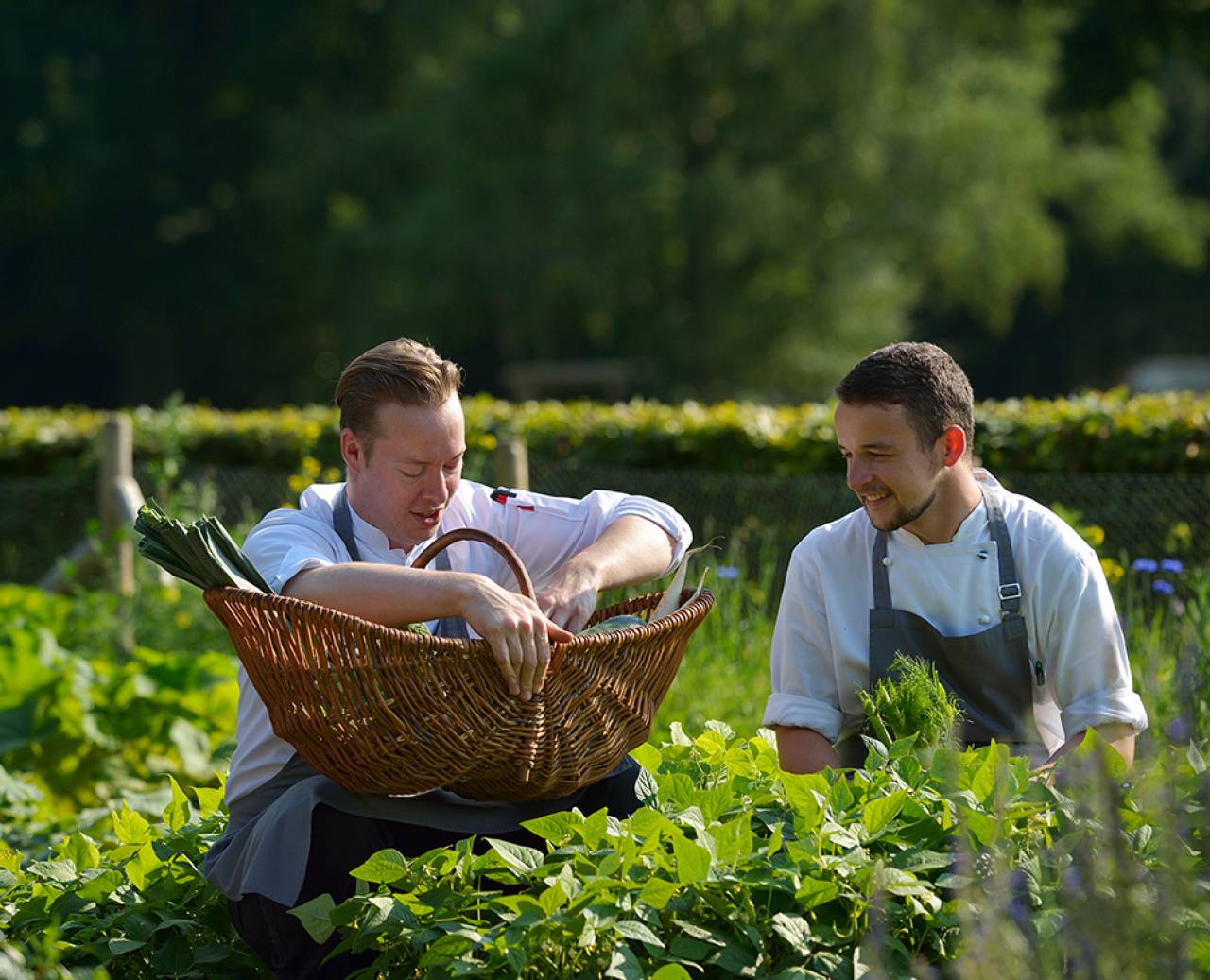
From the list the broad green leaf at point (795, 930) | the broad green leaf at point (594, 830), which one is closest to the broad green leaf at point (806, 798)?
the broad green leaf at point (795, 930)

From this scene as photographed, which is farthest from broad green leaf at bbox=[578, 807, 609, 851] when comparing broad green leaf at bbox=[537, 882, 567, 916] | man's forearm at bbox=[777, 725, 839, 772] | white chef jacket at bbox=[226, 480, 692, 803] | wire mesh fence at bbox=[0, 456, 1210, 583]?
wire mesh fence at bbox=[0, 456, 1210, 583]

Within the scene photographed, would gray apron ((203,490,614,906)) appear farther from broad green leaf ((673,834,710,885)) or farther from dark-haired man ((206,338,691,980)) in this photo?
broad green leaf ((673,834,710,885))

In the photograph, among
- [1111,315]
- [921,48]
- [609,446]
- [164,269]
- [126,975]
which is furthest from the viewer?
[1111,315]

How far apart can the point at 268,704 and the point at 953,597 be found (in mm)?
1441

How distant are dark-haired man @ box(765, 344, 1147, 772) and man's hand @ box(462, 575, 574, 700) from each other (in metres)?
0.84

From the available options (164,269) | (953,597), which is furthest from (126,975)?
(164,269)

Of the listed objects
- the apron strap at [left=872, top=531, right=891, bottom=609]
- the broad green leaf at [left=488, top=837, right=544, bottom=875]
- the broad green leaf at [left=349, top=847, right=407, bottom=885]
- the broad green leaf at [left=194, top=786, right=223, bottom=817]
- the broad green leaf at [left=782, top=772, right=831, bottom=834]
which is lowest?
the broad green leaf at [left=194, top=786, right=223, bottom=817]

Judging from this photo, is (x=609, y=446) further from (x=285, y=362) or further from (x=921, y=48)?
(x=285, y=362)

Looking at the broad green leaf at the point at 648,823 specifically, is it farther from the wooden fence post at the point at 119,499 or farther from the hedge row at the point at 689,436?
the wooden fence post at the point at 119,499

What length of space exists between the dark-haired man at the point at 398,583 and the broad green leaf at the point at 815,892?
537 mm

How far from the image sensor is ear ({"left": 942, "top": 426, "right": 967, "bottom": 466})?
10.4ft

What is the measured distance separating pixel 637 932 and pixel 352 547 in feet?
3.55

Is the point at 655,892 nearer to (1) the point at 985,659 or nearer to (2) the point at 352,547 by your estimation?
(2) the point at 352,547

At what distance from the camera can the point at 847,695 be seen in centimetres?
326
